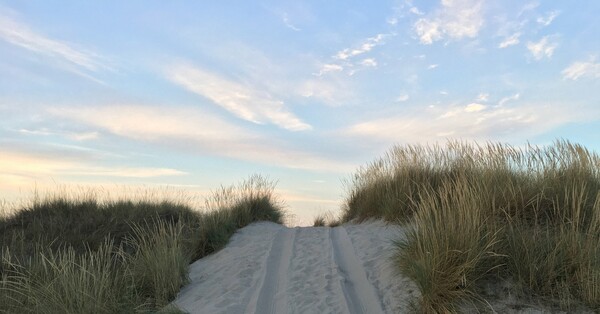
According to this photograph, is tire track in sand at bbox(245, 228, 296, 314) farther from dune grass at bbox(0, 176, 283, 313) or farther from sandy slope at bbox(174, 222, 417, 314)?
dune grass at bbox(0, 176, 283, 313)

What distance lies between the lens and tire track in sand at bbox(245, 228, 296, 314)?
5.79 m

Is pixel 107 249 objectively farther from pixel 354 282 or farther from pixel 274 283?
pixel 354 282

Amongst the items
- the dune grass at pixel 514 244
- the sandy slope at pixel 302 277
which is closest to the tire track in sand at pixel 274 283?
the sandy slope at pixel 302 277

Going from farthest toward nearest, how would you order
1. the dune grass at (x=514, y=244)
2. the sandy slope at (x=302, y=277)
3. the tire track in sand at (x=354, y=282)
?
the sandy slope at (x=302, y=277) < the tire track in sand at (x=354, y=282) < the dune grass at (x=514, y=244)

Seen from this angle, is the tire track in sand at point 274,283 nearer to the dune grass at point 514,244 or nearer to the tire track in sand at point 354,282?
the tire track in sand at point 354,282

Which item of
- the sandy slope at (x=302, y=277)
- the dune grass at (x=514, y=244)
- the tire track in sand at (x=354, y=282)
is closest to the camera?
the dune grass at (x=514, y=244)

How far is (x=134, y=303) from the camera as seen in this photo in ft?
18.7

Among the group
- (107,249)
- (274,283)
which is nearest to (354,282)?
(274,283)

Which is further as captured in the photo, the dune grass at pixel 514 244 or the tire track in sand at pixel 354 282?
the tire track in sand at pixel 354 282

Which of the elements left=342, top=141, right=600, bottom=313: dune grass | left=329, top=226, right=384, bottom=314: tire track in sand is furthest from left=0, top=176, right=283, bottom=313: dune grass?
left=342, top=141, right=600, bottom=313: dune grass

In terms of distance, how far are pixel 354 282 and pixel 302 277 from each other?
904 millimetres

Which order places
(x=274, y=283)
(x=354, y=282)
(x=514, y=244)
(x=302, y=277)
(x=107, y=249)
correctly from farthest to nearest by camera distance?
(x=107, y=249), (x=302, y=277), (x=274, y=283), (x=354, y=282), (x=514, y=244)

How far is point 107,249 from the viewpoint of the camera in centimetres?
975

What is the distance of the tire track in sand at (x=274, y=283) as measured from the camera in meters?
5.79
